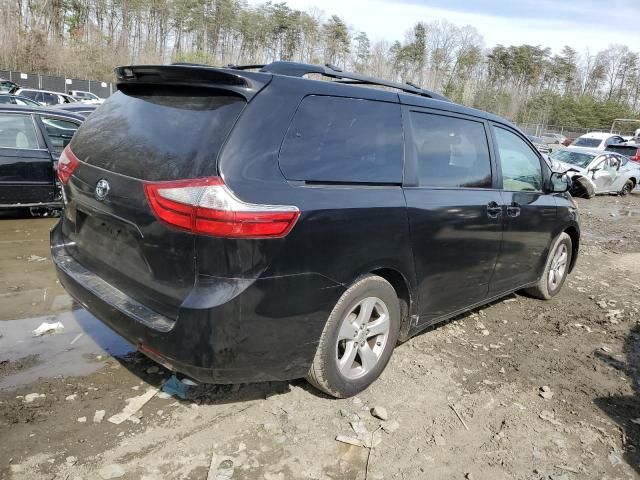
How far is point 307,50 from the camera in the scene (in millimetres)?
70438

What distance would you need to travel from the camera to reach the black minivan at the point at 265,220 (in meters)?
2.40

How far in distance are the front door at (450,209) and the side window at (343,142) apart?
0.18 meters

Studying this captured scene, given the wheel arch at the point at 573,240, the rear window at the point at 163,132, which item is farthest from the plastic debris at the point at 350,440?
the wheel arch at the point at 573,240

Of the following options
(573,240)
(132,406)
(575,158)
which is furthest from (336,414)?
(575,158)

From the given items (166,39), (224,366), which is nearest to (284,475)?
(224,366)

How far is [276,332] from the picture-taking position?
8.43ft

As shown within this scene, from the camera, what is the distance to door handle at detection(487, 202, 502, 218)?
13.0 feet

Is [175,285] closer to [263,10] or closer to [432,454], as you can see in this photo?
[432,454]

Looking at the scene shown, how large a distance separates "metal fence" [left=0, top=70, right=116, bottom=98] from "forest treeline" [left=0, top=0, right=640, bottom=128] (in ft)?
38.9

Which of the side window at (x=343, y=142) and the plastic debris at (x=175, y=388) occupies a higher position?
the side window at (x=343, y=142)

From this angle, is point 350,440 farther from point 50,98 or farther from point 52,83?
point 52,83

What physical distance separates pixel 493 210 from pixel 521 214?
56 cm

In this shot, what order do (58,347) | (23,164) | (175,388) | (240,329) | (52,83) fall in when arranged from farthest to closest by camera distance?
1. (52,83)
2. (23,164)
3. (58,347)
4. (175,388)
5. (240,329)

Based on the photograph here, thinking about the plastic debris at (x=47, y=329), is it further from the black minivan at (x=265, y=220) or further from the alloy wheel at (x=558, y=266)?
the alloy wheel at (x=558, y=266)
